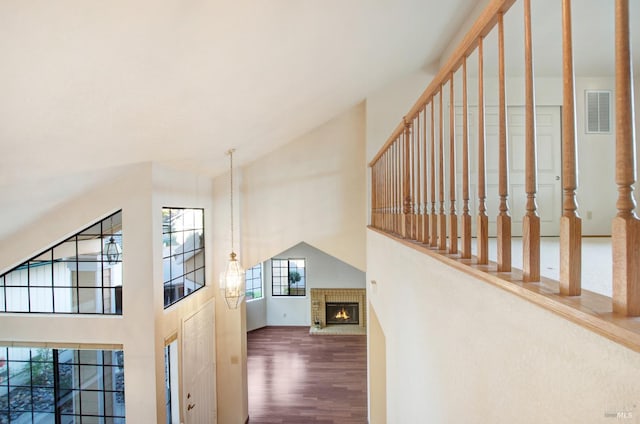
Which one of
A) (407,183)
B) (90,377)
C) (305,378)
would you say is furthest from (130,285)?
(305,378)

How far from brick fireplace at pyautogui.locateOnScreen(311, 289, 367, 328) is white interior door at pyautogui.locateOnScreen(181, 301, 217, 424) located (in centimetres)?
516

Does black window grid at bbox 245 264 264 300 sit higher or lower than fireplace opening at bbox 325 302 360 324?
higher

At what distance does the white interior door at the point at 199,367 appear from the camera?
15.4ft

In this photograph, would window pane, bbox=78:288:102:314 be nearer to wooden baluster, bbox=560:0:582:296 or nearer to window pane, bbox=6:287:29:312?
window pane, bbox=6:287:29:312

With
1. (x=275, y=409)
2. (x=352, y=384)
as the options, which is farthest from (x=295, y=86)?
(x=352, y=384)

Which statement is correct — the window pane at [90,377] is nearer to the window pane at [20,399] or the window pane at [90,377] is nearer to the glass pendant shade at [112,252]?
the window pane at [20,399]

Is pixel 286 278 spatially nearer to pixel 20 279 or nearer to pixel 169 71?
pixel 20 279

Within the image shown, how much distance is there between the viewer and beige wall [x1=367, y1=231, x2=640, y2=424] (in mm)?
623

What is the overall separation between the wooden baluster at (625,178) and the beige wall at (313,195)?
494cm

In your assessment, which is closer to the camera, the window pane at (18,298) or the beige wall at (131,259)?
the beige wall at (131,259)

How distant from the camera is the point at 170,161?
405 centimetres

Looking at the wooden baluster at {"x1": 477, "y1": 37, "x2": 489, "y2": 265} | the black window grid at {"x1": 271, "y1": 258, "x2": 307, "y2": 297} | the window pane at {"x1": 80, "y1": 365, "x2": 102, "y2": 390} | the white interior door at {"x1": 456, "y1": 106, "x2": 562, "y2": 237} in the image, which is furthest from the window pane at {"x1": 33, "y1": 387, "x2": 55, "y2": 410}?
the black window grid at {"x1": 271, "y1": 258, "x2": 307, "y2": 297}

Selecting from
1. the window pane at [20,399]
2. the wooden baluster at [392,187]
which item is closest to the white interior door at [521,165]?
→ the wooden baluster at [392,187]

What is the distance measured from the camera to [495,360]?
3.28 feet
